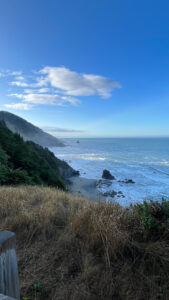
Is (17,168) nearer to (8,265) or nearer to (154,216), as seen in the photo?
(154,216)

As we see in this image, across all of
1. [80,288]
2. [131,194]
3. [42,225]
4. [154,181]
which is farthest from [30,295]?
[154,181]

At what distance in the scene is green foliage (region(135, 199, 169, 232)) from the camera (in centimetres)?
190

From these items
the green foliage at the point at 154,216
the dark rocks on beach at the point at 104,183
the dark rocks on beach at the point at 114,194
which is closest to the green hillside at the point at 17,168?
the green foliage at the point at 154,216

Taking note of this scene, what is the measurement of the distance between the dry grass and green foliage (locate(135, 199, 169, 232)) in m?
0.11

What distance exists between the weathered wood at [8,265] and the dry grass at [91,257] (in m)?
0.50

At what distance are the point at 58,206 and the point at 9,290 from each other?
2.26 metres

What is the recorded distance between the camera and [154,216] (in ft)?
6.79

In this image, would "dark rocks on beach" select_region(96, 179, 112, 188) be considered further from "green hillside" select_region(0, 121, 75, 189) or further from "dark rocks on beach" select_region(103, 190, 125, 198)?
"green hillside" select_region(0, 121, 75, 189)

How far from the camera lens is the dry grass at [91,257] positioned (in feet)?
4.82

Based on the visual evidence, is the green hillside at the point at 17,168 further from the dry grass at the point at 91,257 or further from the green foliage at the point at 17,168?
the dry grass at the point at 91,257

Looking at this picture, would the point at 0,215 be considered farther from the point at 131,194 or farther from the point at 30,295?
the point at 131,194

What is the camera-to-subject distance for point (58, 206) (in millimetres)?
3334

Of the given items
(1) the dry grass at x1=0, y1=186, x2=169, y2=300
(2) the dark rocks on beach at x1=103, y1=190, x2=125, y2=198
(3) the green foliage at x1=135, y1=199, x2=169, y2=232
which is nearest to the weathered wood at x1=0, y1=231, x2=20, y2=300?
(1) the dry grass at x1=0, y1=186, x2=169, y2=300

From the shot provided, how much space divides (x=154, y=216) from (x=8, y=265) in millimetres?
1832
